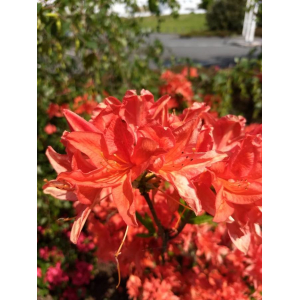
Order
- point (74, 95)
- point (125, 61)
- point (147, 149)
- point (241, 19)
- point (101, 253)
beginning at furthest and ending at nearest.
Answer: point (241, 19) < point (125, 61) < point (74, 95) < point (101, 253) < point (147, 149)

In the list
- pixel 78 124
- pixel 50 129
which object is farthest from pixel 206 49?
pixel 78 124

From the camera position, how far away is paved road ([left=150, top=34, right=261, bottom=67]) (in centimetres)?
502

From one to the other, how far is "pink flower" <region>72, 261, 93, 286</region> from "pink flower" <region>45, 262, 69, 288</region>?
0.19 feet

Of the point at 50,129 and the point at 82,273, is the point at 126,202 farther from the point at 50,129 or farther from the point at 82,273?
the point at 82,273

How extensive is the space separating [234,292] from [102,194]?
26.9 inches

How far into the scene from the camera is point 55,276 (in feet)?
5.71

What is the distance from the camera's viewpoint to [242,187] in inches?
22.7

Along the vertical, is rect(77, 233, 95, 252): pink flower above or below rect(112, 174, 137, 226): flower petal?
below

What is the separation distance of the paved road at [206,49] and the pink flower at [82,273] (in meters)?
3.72

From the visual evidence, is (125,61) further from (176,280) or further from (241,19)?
(241,19)

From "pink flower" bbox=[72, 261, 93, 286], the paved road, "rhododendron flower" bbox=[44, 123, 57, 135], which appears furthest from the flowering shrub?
the paved road

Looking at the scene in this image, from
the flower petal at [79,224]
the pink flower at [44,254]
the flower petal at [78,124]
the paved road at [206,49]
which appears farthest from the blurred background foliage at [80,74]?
the paved road at [206,49]

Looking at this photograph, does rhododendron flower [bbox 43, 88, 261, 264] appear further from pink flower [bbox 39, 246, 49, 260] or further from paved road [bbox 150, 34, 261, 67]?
paved road [bbox 150, 34, 261, 67]
